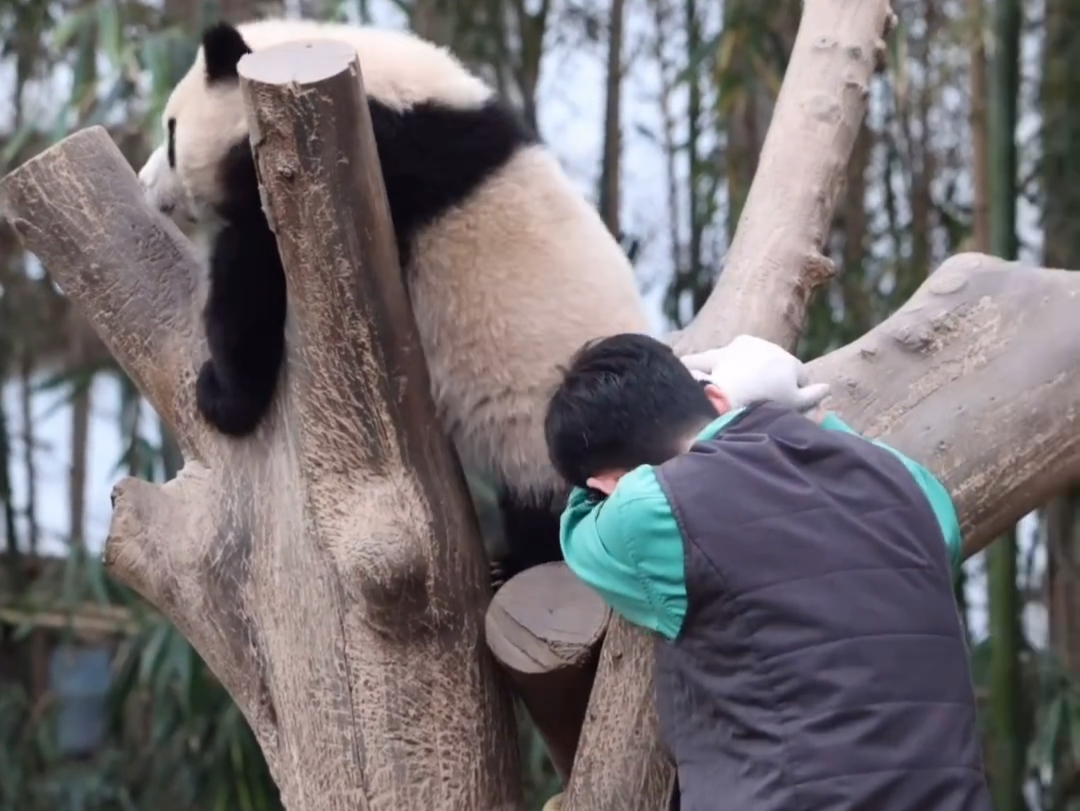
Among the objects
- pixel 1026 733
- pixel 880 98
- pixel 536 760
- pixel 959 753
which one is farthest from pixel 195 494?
pixel 880 98

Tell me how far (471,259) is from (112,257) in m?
0.42

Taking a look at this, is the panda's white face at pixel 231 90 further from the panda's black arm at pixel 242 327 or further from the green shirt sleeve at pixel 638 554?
the green shirt sleeve at pixel 638 554

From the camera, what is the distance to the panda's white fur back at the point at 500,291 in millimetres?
1692

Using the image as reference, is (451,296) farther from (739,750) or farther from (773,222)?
(739,750)

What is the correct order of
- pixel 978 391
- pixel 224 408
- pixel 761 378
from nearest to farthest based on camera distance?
pixel 761 378 < pixel 978 391 < pixel 224 408

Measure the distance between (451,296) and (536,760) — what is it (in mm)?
1323

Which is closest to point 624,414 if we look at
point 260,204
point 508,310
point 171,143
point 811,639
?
point 811,639

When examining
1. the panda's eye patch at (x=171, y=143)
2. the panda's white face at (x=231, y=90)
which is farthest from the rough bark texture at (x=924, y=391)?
the panda's eye patch at (x=171, y=143)

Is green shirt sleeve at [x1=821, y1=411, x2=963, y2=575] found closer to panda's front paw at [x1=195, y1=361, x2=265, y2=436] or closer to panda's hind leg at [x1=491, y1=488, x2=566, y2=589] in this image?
panda's hind leg at [x1=491, y1=488, x2=566, y2=589]

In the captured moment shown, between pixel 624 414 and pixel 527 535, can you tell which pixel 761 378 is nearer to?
pixel 624 414

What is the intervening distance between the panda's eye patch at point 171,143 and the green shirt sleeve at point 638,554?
3.18ft

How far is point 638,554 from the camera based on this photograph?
1091 mm

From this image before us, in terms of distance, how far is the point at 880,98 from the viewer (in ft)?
11.9

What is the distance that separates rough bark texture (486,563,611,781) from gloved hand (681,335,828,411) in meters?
0.24
